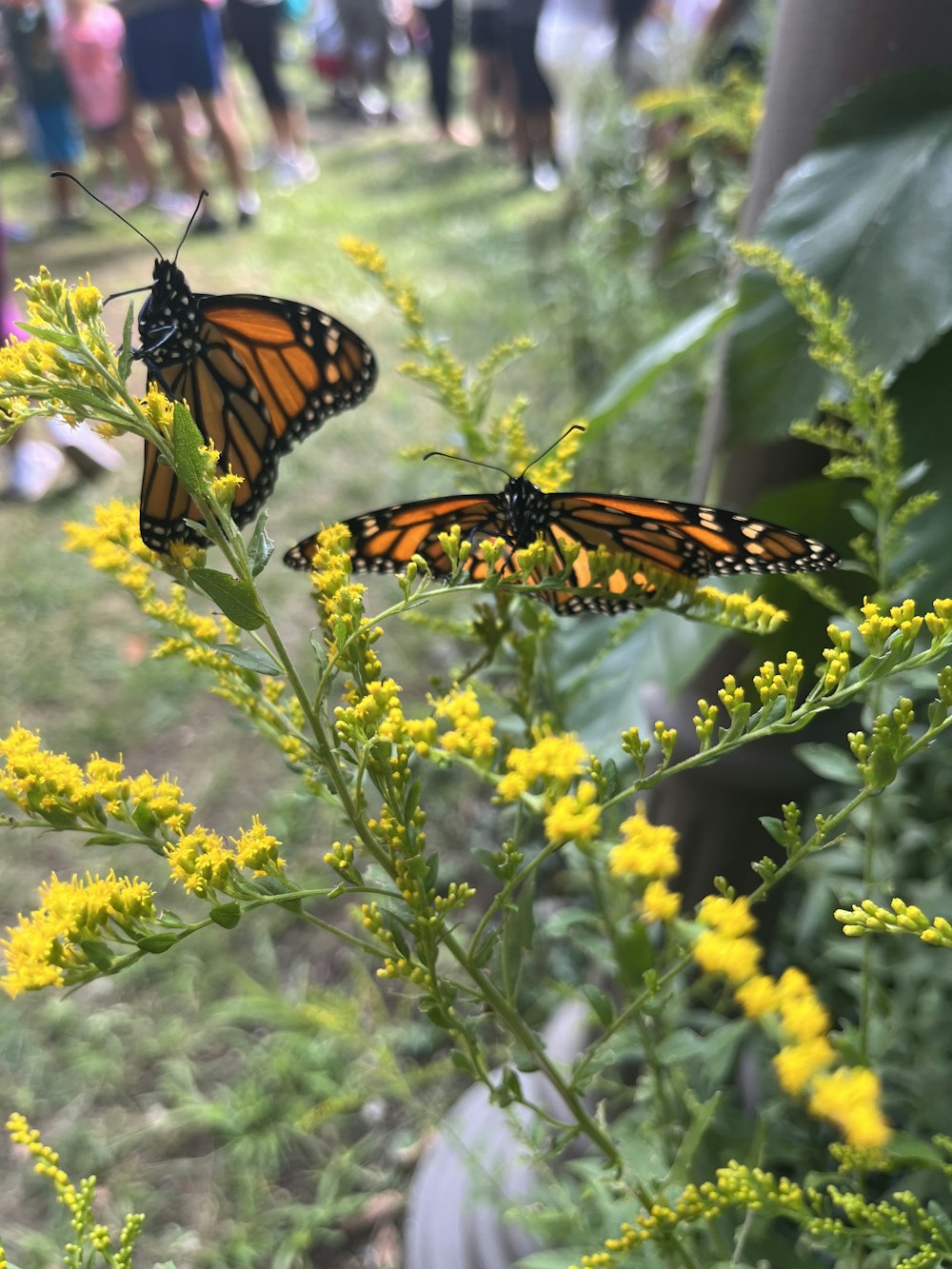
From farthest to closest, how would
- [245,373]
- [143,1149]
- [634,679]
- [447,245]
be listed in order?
[447,245], [143,1149], [634,679], [245,373]

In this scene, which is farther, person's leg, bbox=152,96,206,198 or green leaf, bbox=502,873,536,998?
person's leg, bbox=152,96,206,198

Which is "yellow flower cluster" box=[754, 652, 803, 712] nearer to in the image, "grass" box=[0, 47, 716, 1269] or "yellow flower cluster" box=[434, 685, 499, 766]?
"yellow flower cluster" box=[434, 685, 499, 766]

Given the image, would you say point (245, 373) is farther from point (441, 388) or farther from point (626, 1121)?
point (626, 1121)

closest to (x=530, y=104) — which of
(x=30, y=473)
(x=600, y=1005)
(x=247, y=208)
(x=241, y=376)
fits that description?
(x=247, y=208)

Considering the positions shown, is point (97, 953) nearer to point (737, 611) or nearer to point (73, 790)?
point (73, 790)

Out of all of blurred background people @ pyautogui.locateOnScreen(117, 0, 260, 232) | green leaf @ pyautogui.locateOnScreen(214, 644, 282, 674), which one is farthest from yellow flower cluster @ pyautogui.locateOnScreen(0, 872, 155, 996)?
blurred background people @ pyautogui.locateOnScreen(117, 0, 260, 232)

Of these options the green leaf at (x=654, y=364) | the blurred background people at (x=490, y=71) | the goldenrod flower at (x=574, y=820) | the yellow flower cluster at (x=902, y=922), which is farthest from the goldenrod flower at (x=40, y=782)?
the blurred background people at (x=490, y=71)

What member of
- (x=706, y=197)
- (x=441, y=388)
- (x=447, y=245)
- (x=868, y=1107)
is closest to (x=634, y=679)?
(x=441, y=388)
